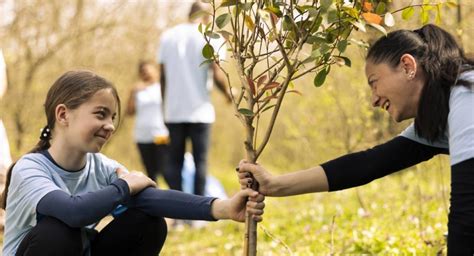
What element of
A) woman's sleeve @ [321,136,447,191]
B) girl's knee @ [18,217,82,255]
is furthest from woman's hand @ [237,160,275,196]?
girl's knee @ [18,217,82,255]

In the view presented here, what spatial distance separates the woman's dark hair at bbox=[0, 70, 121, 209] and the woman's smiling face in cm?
107

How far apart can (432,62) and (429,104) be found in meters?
0.15

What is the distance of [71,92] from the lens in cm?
312

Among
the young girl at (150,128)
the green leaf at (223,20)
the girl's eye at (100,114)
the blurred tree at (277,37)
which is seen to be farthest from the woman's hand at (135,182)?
the young girl at (150,128)

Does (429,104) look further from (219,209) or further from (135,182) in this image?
(135,182)

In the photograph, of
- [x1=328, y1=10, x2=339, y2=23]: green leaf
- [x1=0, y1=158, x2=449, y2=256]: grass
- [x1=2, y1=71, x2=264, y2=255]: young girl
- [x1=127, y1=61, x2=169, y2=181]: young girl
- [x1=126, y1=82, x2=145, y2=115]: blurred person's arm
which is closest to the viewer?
[x1=328, y1=10, x2=339, y2=23]: green leaf

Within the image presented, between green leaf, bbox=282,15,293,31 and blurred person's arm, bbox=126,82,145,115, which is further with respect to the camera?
blurred person's arm, bbox=126,82,145,115

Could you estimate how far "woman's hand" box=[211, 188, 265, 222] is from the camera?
9.13ft

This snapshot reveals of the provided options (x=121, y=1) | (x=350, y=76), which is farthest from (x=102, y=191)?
(x=121, y=1)

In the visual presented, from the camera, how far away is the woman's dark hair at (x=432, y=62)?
8.97 feet

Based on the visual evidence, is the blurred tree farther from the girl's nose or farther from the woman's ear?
the girl's nose

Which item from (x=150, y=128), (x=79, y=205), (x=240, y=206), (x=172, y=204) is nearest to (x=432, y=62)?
(x=240, y=206)

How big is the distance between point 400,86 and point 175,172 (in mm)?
4174

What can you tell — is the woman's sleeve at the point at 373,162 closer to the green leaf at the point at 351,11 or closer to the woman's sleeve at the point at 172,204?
the woman's sleeve at the point at 172,204
